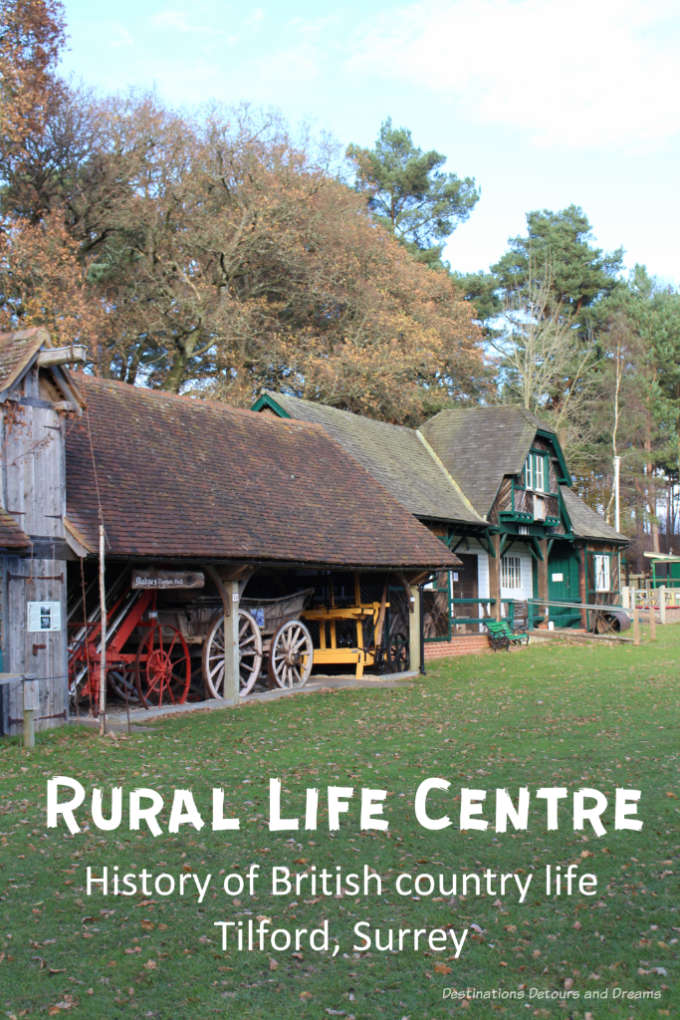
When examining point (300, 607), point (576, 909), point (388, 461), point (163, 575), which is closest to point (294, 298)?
point (388, 461)

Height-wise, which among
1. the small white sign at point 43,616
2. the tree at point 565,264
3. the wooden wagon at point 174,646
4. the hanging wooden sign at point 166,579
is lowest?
the wooden wagon at point 174,646

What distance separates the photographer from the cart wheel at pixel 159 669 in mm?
15992

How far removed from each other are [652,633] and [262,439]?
601 inches

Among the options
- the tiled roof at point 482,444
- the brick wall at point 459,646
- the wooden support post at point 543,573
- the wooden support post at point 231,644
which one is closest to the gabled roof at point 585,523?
the wooden support post at point 543,573

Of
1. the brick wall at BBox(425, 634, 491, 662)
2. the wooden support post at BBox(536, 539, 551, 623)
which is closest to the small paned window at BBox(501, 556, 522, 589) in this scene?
the wooden support post at BBox(536, 539, 551, 623)

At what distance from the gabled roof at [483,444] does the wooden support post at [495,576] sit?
1.47 m

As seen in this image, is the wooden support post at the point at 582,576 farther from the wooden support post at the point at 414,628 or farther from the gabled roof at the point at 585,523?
Answer: the wooden support post at the point at 414,628

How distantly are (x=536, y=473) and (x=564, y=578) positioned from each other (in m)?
6.96

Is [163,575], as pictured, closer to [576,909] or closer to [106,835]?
[106,835]

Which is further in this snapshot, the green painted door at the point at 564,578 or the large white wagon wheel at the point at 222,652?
the green painted door at the point at 564,578

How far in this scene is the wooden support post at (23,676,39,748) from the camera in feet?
40.8

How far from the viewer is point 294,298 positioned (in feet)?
120

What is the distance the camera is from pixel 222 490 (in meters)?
17.8

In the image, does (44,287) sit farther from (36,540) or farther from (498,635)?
(36,540)
